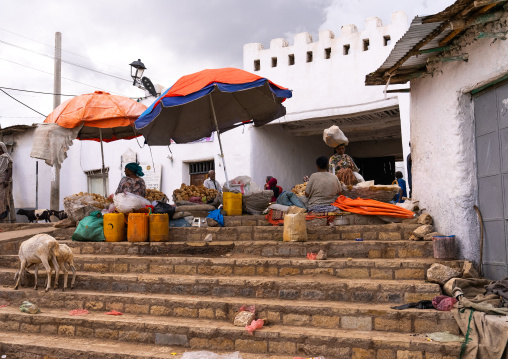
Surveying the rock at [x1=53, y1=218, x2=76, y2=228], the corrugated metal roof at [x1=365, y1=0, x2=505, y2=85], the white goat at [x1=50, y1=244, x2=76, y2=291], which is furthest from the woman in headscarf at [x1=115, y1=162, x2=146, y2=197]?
the corrugated metal roof at [x1=365, y1=0, x2=505, y2=85]

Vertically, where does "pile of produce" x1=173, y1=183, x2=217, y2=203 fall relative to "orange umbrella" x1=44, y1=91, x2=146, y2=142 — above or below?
below

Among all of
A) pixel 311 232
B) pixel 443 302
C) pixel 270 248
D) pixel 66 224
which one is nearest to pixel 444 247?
pixel 443 302

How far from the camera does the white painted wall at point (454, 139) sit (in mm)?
5395

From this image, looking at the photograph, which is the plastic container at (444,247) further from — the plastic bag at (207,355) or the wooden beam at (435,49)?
the plastic bag at (207,355)

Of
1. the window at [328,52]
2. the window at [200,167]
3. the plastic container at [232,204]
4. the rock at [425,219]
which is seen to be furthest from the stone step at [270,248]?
the window at [328,52]

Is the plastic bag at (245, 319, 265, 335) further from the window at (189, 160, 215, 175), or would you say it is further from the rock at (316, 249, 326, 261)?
the window at (189, 160, 215, 175)

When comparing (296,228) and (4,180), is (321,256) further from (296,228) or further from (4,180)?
(4,180)

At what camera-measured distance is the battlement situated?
11.5 metres

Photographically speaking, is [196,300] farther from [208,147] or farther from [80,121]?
[208,147]

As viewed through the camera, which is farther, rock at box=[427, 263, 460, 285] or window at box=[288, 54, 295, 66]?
window at box=[288, 54, 295, 66]

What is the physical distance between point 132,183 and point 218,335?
4360 millimetres

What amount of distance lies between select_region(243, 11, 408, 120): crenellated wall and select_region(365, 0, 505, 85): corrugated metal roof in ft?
14.7

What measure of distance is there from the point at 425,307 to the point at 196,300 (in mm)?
2631

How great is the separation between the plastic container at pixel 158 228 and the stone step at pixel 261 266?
43cm
